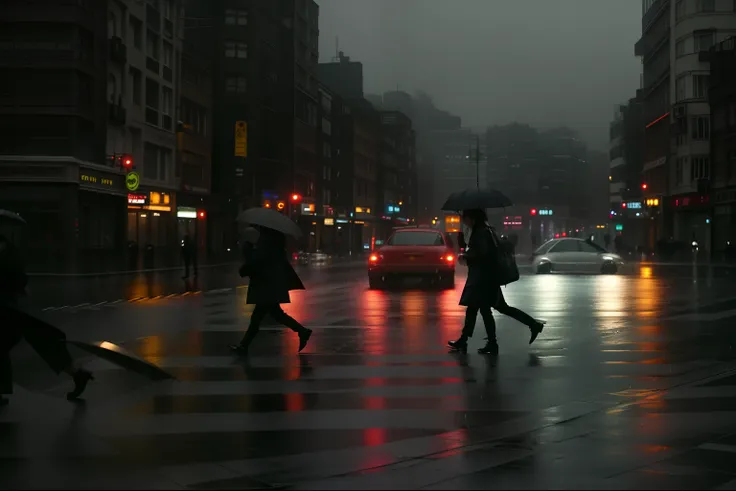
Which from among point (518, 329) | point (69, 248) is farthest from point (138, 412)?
point (69, 248)

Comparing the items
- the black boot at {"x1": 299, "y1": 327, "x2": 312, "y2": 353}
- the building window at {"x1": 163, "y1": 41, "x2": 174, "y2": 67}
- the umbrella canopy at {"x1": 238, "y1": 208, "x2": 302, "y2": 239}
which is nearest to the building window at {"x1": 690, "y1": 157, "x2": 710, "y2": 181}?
the building window at {"x1": 163, "y1": 41, "x2": 174, "y2": 67}

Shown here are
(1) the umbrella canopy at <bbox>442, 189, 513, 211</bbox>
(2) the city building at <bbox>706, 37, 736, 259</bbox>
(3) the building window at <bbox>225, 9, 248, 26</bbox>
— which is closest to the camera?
(1) the umbrella canopy at <bbox>442, 189, 513, 211</bbox>

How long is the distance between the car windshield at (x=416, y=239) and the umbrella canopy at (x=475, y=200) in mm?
14201

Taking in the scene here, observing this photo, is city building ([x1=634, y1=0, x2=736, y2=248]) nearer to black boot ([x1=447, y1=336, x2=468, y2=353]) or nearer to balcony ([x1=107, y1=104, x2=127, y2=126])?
balcony ([x1=107, y1=104, x2=127, y2=126])

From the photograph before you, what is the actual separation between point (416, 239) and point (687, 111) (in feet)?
160

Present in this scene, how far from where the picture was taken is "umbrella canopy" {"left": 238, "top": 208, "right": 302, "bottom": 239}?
39.1 ft

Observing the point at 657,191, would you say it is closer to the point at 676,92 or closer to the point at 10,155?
the point at 676,92

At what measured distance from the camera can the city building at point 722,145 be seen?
6219cm

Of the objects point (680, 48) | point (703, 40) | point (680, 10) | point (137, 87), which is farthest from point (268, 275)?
point (680, 10)

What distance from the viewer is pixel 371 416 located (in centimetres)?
830

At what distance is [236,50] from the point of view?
74.6 m

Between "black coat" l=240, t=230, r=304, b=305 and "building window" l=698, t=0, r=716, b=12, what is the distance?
6517 cm

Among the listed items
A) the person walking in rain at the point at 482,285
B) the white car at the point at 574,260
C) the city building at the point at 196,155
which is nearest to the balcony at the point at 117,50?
the city building at the point at 196,155

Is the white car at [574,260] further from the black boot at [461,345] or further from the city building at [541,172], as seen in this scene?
the city building at [541,172]
